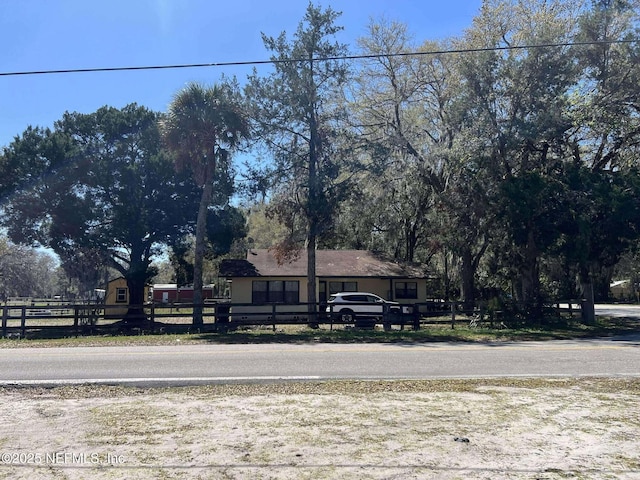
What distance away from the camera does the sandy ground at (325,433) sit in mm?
5180

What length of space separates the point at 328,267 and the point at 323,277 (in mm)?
1362

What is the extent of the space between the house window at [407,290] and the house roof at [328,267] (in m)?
0.97

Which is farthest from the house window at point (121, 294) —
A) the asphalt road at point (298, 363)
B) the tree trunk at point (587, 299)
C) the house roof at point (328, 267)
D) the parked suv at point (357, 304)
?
the tree trunk at point (587, 299)

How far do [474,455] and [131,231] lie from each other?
29.2 meters

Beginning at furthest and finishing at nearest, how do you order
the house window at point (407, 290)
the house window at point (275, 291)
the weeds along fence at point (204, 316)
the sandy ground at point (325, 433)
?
the house window at point (407, 290) < the house window at point (275, 291) < the weeds along fence at point (204, 316) < the sandy ground at point (325, 433)

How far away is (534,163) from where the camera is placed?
27719 mm

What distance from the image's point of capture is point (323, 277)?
31781mm

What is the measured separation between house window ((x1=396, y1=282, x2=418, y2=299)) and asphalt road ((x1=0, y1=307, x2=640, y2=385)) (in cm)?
1727

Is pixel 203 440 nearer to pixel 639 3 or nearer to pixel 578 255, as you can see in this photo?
pixel 578 255

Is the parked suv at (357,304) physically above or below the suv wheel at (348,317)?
above

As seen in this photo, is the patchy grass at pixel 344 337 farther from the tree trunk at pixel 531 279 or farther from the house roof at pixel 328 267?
the house roof at pixel 328 267

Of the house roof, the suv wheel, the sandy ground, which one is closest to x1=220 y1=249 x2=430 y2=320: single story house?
the house roof

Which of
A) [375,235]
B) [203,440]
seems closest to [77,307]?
[203,440]

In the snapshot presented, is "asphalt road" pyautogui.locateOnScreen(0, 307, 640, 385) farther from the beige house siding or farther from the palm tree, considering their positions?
the beige house siding
